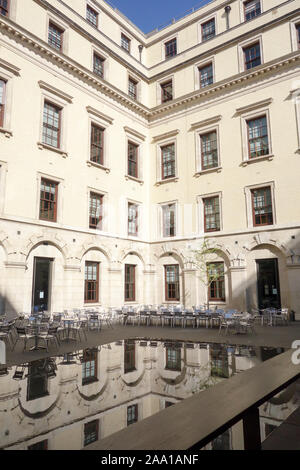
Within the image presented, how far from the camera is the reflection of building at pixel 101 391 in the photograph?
4238 millimetres

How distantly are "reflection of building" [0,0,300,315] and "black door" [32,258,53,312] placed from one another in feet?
0.18

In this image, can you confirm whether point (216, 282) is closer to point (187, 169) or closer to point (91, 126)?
point (187, 169)

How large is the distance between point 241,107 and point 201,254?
9171mm

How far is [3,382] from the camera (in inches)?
257

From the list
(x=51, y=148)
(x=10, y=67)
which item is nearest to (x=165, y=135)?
(x=51, y=148)

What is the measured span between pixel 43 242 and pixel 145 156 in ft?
34.7

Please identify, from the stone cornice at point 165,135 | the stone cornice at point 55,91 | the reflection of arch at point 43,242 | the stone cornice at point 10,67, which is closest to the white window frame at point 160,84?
the stone cornice at point 165,135

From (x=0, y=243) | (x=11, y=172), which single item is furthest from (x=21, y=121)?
(x=0, y=243)

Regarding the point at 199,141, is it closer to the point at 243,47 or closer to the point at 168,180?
the point at 168,180

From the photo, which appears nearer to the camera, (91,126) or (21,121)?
(21,121)

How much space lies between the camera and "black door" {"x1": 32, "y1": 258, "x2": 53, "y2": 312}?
1528cm

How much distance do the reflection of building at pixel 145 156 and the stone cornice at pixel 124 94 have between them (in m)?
0.07

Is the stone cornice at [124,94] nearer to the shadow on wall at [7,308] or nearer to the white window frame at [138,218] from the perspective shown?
the white window frame at [138,218]

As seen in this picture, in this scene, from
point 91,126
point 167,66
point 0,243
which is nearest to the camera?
point 0,243
